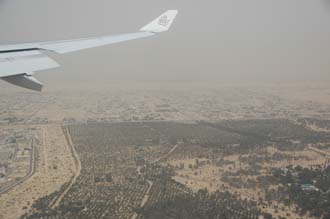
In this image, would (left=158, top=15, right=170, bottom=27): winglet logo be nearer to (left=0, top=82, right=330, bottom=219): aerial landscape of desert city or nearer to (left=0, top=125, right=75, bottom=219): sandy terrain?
(left=0, top=82, right=330, bottom=219): aerial landscape of desert city

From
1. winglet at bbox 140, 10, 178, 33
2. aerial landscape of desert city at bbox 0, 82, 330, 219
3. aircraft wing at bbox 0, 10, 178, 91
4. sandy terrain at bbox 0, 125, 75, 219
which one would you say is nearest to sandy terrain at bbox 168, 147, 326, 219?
aerial landscape of desert city at bbox 0, 82, 330, 219

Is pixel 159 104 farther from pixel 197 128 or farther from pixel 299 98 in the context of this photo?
pixel 299 98

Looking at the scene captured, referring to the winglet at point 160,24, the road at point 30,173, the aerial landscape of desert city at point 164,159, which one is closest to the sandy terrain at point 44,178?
the aerial landscape of desert city at point 164,159

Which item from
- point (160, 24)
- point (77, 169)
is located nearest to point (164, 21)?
point (160, 24)

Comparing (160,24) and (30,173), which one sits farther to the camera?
(30,173)

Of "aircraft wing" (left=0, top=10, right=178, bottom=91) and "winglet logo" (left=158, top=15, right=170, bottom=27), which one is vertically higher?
"winglet logo" (left=158, top=15, right=170, bottom=27)

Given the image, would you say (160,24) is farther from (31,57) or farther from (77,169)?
(77,169)

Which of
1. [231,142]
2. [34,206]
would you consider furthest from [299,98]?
[34,206]

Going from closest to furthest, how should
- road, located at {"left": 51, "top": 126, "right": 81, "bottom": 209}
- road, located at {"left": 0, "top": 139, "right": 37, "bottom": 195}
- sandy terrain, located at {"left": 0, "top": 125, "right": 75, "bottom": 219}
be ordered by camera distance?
1. sandy terrain, located at {"left": 0, "top": 125, "right": 75, "bottom": 219}
2. road, located at {"left": 51, "top": 126, "right": 81, "bottom": 209}
3. road, located at {"left": 0, "top": 139, "right": 37, "bottom": 195}
